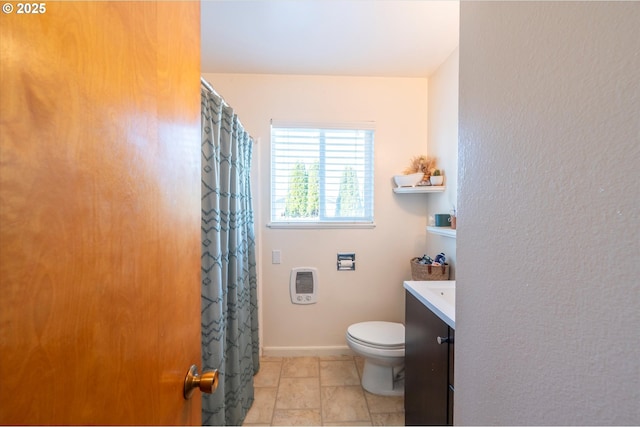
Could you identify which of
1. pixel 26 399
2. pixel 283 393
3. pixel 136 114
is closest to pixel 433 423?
pixel 283 393

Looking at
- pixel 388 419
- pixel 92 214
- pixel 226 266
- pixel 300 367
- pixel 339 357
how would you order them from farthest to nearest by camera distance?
pixel 339 357, pixel 300 367, pixel 388 419, pixel 226 266, pixel 92 214

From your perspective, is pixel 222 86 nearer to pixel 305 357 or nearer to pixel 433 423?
pixel 305 357

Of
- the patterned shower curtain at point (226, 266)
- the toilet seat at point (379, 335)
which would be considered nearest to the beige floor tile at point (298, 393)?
the patterned shower curtain at point (226, 266)

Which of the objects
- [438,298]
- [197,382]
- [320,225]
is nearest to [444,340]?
[438,298]

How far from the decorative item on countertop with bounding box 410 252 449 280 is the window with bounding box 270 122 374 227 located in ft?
1.78

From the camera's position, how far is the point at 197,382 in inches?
26.3

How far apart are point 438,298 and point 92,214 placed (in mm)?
1306

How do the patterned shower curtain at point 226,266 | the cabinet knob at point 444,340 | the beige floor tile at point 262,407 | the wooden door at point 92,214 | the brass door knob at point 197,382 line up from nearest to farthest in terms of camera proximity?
the wooden door at point 92,214
the brass door knob at point 197,382
the cabinet knob at point 444,340
the patterned shower curtain at point 226,266
the beige floor tile at point 262,407

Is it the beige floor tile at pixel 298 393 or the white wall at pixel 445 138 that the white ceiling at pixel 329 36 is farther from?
the beige floor tile at pixel 298 393

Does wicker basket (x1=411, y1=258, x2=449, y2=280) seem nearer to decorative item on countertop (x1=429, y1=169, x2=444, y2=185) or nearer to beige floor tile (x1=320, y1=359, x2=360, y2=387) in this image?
decorative item on countertop (x1=429, y1=169, x2=444, y2=185)

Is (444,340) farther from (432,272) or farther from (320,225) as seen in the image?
(320,225)

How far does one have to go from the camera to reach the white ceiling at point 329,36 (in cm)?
152

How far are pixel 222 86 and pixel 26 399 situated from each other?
243 cm

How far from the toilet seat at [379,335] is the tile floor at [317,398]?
404 mm
